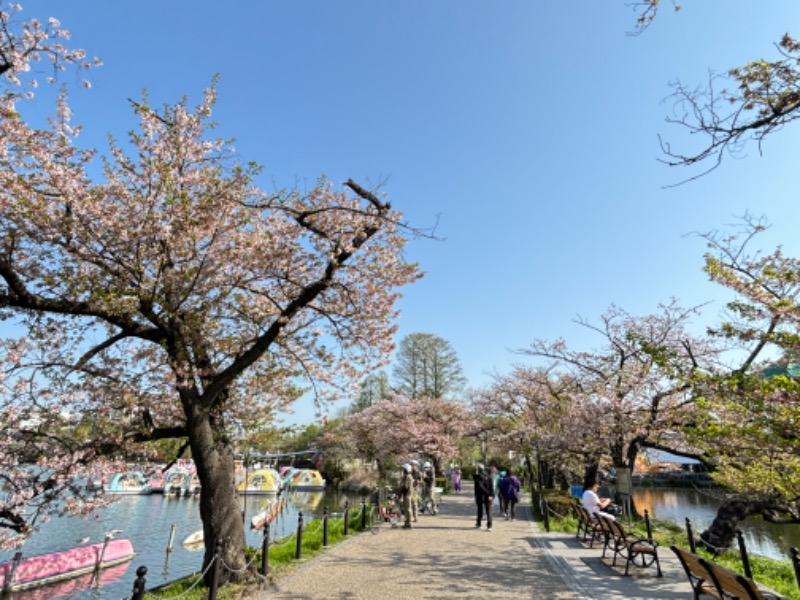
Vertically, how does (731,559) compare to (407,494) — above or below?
below

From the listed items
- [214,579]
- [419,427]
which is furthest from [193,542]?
[214,579]

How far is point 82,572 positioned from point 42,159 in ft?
42.6

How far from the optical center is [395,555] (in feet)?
31.0

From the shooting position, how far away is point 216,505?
24.8 ft

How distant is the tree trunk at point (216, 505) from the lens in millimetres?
7406

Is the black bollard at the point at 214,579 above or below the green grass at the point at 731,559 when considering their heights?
above

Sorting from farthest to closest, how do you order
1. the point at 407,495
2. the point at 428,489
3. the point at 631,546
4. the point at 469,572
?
the point at 428,489 < the point at 407,495 < the point at 469,572 < the point at 631,546

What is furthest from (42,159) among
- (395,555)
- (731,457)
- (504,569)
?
(731,457)

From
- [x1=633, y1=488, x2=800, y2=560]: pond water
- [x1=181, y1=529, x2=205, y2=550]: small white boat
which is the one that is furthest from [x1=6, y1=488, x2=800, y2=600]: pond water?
[x1=181, y1=529, x2=205, y2=550]: small white boat

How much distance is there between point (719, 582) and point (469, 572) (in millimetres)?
4207

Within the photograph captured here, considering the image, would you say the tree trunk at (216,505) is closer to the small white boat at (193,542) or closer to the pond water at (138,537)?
the pond water at (138,537)

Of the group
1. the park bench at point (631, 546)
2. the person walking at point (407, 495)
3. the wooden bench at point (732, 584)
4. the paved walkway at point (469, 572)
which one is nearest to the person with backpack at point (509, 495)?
the paved walkway at point (469, 572)

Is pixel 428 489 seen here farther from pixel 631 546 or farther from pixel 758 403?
pixel 758 403

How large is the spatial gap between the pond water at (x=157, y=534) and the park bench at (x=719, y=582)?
273 inches
